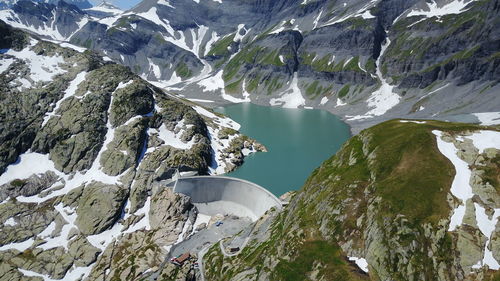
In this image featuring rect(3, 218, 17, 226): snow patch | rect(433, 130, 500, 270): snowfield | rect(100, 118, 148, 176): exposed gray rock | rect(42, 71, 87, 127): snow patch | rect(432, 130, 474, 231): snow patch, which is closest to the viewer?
rect(433, 130, 500, 270): snowfield

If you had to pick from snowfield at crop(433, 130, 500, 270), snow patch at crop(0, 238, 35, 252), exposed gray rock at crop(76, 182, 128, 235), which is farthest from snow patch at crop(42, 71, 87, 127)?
snowfield at crop(433, 130, 500, 270)

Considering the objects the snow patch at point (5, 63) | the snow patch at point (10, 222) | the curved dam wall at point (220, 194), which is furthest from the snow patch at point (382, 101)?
the snow patch at point (10, 222)

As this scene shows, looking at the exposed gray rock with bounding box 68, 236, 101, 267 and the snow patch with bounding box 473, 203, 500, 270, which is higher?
the snow patch with bounding box 473, 203, 500, 270

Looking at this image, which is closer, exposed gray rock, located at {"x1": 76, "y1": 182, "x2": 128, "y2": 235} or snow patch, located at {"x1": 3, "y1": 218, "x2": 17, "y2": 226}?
snow patch, located at {"x1": 3, "y1": 218, "x2": 17, "y2": 226}

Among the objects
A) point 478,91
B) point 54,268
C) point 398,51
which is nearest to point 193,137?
point 54,268

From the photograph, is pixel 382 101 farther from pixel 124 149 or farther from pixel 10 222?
pixel 10 222

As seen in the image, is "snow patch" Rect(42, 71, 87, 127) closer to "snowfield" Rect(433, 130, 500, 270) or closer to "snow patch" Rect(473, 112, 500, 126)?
"snowfield" Rect(433, 130, 500, 270)
